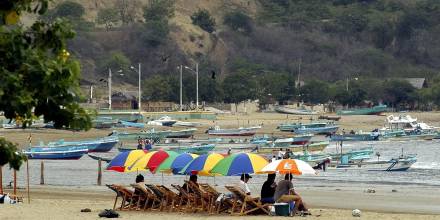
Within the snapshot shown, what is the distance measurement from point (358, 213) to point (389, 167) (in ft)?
84.5

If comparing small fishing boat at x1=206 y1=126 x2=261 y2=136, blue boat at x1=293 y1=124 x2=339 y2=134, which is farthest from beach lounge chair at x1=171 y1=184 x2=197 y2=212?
blue boat at x1=293 y1=124 x2=339 y2=134

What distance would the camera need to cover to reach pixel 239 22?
615 ft

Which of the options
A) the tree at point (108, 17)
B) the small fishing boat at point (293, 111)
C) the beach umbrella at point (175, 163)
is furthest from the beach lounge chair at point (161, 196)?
the tree at point (108, 17)

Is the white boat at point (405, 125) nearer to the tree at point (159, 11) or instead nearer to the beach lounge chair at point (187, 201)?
the beach lounge chair at point (187, 201)

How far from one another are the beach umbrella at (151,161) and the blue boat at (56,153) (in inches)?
1165

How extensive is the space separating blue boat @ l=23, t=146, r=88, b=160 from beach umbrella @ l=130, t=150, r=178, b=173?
29582 mm

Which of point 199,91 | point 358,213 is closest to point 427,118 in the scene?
point 199,91

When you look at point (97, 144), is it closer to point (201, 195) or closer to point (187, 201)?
point (187, 201)

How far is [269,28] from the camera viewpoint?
191 meters

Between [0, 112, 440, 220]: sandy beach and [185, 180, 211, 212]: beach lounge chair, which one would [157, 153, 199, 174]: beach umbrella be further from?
[0, 112, 440, 220]: sandy beach

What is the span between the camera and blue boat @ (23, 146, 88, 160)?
189ft

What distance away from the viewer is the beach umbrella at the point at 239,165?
24.9 m

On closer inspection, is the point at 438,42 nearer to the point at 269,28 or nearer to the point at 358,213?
the point at 269,28

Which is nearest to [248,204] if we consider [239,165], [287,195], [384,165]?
[287,195]
